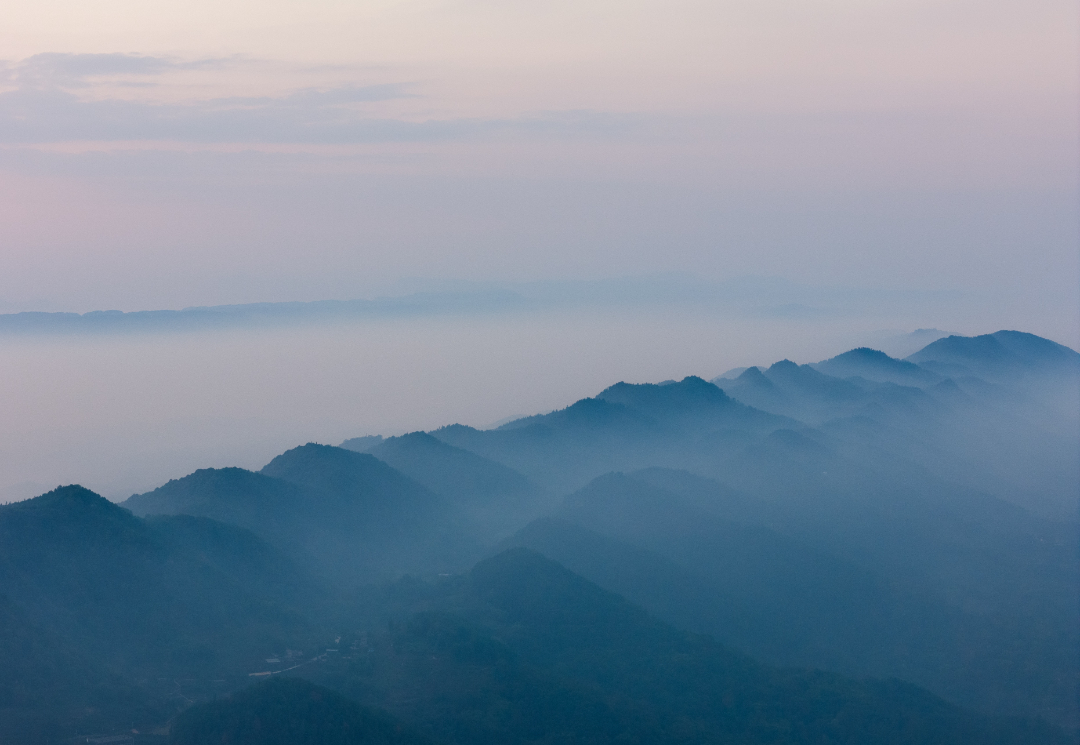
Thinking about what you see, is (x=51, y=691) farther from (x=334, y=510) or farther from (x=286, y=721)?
(x=334, y=510)

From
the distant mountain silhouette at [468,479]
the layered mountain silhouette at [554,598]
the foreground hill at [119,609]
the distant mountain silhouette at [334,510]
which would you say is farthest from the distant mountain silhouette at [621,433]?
the foreground hill at [119,609]

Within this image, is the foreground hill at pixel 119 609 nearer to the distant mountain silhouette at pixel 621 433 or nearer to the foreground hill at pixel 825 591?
the foreground hill at pixel 825 591

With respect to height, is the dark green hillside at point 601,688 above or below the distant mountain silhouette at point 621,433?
below

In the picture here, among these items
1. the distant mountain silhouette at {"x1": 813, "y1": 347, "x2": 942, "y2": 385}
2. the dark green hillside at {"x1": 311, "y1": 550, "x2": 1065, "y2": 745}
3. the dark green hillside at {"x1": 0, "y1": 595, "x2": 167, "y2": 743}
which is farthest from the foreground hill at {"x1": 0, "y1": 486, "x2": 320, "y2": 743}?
the distant mountain silhouette at {"x1": 813, "y1": 347, "x2": 942, "y2": 385}

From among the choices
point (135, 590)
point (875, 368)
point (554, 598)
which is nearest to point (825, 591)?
point (554, 598)

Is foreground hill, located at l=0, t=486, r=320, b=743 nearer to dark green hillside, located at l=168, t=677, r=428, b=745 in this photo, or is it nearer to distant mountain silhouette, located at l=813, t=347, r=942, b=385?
dark green hillside, located at l=168, t=677, r=428, b=745

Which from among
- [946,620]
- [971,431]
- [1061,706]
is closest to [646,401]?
[971,431]
